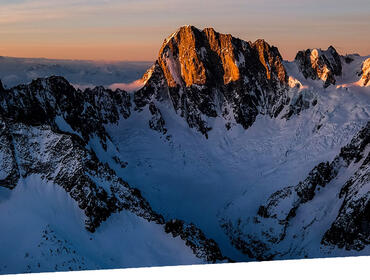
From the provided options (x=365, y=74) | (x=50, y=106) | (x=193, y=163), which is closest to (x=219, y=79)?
(x=193, y=163)

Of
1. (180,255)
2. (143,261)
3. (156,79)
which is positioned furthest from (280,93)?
(143,261)

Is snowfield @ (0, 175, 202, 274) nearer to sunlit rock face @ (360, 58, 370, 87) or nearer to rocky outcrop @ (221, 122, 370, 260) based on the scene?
rocky outcrop @ (221, 122, 370, 260)

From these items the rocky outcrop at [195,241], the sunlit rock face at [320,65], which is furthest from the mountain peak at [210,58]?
the rocky outcrop at [195,241]

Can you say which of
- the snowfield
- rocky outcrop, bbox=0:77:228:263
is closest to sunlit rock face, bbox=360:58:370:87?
rocky outcrop, bbox=0:77:228:263

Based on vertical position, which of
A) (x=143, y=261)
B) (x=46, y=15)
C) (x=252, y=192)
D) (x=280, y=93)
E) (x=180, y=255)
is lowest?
(x=252, y=192)

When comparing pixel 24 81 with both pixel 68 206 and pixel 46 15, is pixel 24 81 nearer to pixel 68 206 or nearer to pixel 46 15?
pixel 46 15

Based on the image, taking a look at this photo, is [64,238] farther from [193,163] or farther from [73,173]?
[193,163]
